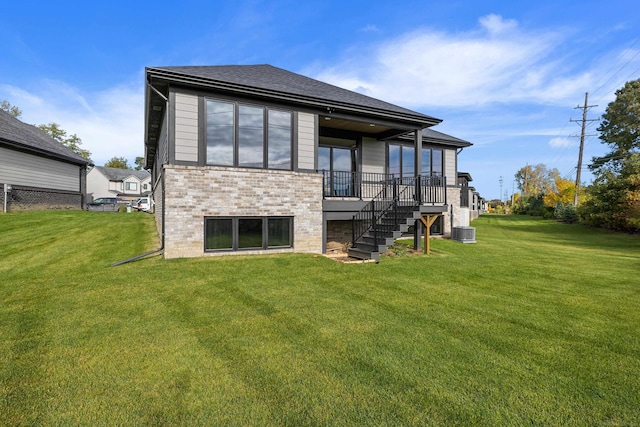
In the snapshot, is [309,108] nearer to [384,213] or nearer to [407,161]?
[384,213]

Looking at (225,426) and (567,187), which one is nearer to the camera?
(225,426)

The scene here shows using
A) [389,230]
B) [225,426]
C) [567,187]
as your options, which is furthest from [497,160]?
[225,426]

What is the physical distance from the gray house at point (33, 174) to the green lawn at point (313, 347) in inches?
498

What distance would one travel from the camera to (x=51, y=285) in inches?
245

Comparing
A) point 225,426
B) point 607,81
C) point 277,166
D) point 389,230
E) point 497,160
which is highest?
point 607,81

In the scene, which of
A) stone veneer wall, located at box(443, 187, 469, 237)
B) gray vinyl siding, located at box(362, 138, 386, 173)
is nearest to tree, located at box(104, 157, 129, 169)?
gray vinyl siding, located at box(362, 138, 386, 173)

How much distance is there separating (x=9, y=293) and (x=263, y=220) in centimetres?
558

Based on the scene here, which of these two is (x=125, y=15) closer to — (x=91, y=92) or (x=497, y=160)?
(x=91, y=92)

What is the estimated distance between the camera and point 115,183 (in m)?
52.6

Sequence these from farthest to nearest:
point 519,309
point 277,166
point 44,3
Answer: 1. point 44,3
2. point 277,166
3. point 519,309

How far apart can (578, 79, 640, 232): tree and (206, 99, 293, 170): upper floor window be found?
18.9m

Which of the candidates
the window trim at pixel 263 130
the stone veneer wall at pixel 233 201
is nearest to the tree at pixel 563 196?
the stone veneer wall at pixel 233 201

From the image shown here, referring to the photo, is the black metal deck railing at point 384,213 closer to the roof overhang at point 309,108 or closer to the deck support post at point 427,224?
the deck support post at point 427,224

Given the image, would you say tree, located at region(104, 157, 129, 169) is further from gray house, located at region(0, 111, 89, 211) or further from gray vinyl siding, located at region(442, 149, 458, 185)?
gray vinyl siding, located at region(442, 149, 458, 185)
